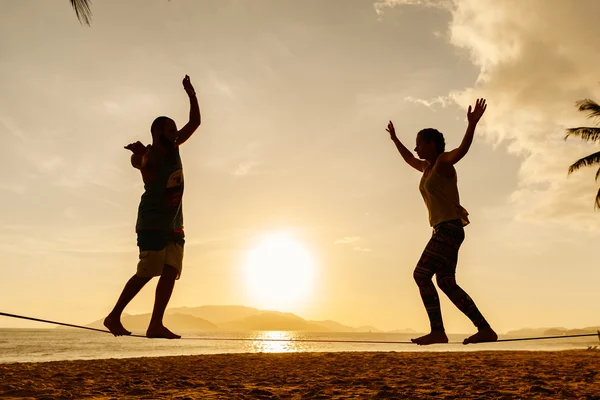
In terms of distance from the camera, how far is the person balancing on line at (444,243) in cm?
443

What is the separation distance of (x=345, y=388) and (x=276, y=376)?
3.54m

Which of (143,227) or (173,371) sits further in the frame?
(173,371)

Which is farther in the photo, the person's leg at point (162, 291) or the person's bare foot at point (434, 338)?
the person's leg at point (162, 291)

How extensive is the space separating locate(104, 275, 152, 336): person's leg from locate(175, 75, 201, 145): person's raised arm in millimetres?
1367

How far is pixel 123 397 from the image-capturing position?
34.1 feet

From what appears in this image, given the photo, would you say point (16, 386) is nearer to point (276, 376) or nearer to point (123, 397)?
point (123, 397)

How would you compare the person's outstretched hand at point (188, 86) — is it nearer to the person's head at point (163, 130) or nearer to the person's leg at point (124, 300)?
the person's head at point (163, 130)

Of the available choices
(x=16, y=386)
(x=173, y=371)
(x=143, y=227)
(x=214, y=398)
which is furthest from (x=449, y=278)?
(x=173, y=371)

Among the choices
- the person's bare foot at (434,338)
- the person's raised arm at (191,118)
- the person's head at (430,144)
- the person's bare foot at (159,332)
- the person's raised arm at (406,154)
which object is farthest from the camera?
the person's raised arm at (406,154)

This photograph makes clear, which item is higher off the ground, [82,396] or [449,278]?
[449,278]

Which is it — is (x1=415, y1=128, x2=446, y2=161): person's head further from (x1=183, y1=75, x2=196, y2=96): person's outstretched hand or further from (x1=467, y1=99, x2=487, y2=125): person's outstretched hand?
(x1=183, y1=75, x2=196, y2=96): person's outstretched hand

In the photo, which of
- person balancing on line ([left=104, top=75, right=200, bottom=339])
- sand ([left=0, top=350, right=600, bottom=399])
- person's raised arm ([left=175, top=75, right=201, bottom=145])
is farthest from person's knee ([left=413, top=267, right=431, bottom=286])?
sand ([left=0, top=350, right=600, bottom=399])

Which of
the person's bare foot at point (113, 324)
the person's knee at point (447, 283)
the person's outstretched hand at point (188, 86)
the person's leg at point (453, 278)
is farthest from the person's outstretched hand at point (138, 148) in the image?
the person's knee at point (447, 283)

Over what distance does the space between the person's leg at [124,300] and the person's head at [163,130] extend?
51.4 inches
